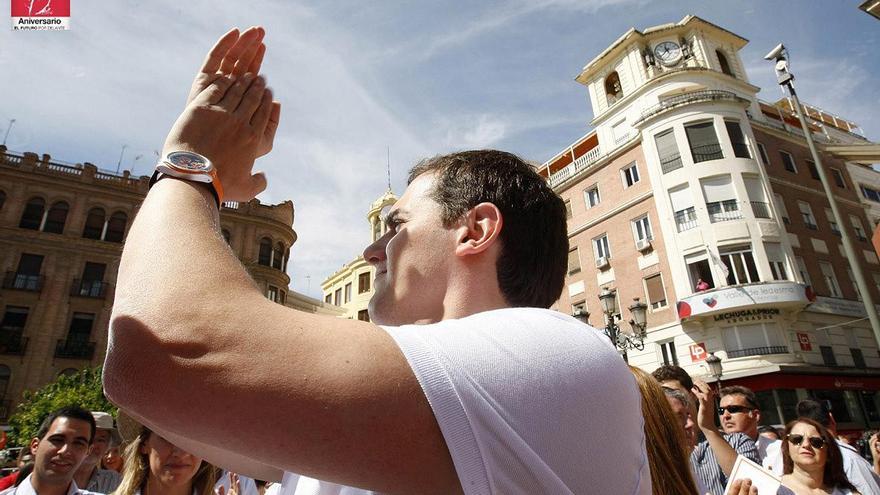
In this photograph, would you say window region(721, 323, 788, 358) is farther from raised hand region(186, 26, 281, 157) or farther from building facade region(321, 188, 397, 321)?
building facade region(321, 188, 397, 321)

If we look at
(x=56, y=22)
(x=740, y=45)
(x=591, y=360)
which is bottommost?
(x=591, y=360)

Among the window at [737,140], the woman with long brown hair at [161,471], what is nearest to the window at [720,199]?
the window at [737,140]

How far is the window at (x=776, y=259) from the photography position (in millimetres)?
22156

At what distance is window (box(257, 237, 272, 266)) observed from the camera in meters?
30.8

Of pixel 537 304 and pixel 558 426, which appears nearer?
pixel 558 426

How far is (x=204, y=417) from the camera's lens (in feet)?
2.48

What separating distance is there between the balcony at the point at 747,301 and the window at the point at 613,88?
531 inches

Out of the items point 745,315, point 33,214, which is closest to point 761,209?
point 745,315

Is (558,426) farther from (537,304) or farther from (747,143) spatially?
(747,143)

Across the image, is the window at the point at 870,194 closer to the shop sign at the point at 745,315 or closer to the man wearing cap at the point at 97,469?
the shop sign at the point at 745,315

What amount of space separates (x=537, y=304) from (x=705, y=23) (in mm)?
32304

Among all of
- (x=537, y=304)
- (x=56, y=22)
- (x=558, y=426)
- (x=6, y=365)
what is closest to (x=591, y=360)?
(x=558, y=426)

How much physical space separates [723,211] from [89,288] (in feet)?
107

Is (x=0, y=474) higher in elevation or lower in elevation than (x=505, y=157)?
lower
